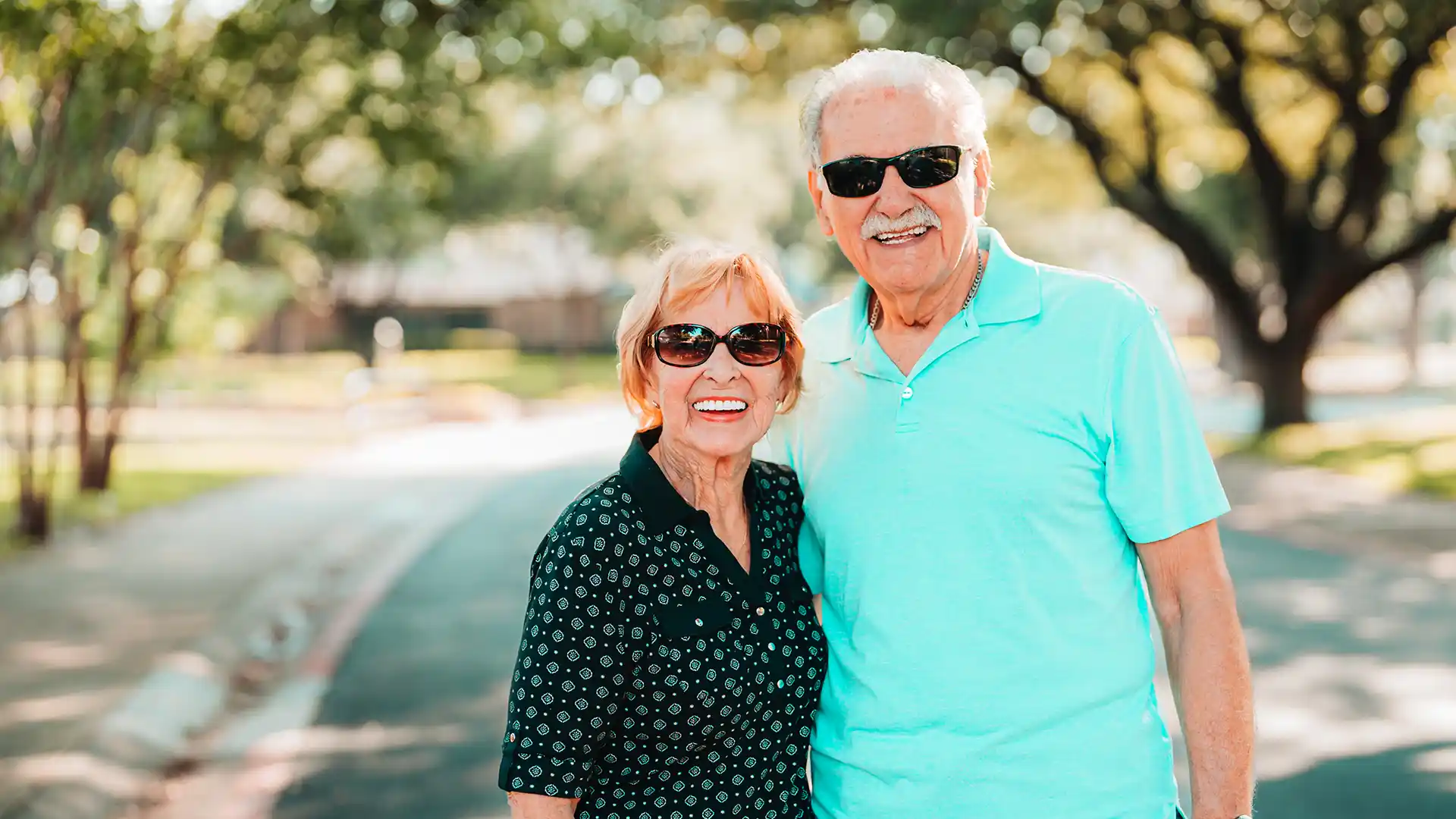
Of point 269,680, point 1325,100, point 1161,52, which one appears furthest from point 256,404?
point 269,680

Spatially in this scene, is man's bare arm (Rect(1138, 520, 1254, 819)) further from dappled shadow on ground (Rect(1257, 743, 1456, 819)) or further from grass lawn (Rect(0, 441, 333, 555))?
grass lawn (Rect(0, 441, 333, 555))

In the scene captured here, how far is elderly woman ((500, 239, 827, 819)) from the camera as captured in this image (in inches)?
91.2

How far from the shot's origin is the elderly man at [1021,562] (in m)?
2.38

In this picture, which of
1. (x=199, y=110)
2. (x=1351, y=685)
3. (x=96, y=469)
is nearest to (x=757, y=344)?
(x=1351, y=685)

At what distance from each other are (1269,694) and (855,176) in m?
5.67

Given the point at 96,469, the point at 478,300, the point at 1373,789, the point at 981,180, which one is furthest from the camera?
the point at 478,300

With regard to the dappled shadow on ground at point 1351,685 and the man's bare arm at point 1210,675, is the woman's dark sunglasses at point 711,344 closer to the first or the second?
the man's bare arm at point 1210,675

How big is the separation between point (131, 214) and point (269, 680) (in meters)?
10.3

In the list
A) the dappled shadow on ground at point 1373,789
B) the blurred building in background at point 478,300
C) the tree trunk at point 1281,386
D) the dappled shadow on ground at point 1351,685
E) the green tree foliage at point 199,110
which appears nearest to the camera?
the dappled shadow on ground at point 1373,789

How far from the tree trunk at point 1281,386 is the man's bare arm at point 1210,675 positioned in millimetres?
21157

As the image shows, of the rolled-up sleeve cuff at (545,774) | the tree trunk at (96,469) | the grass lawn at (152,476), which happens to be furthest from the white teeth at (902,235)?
the tree trunk at (96,469)

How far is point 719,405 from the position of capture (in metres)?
2.57

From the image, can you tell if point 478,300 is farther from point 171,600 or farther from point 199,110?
point 171,600

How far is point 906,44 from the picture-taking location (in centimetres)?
1482
